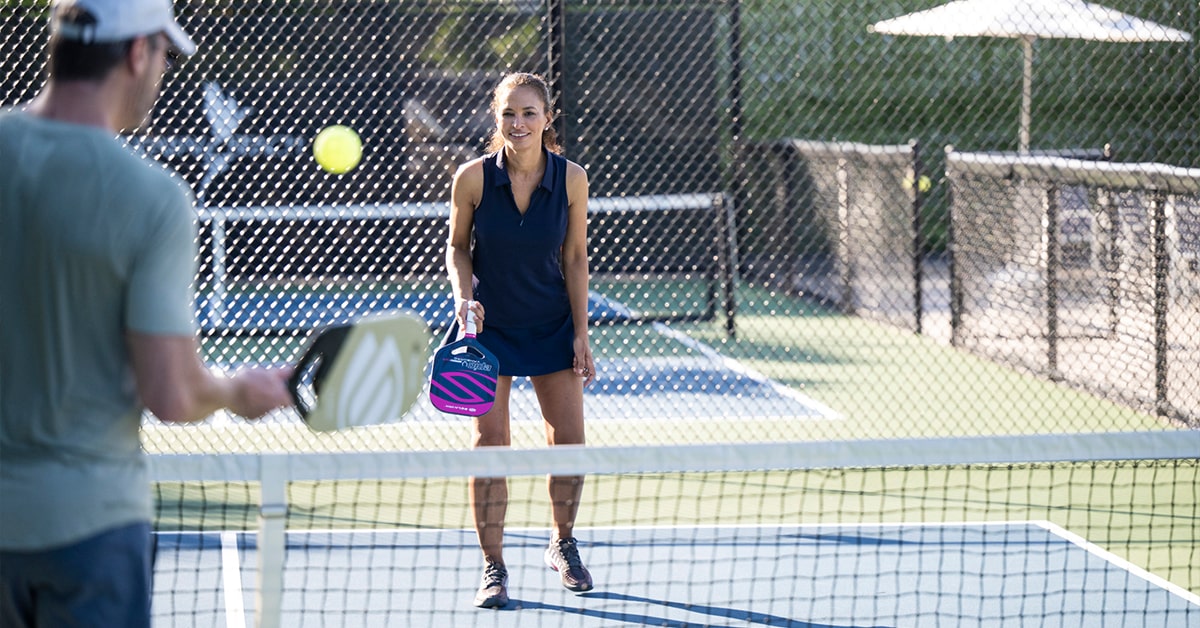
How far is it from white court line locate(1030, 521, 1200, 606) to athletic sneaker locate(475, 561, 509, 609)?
81.0 inches

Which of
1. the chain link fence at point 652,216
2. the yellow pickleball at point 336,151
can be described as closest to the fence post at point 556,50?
the chain link fence at point 652,216

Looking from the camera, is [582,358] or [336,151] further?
[336,151]

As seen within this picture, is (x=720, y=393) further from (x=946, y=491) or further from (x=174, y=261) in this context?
(x=174, y=261)

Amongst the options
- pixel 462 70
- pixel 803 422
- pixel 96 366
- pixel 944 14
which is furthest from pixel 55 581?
pixel 944 14

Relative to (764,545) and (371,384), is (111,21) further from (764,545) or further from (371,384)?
(764,545)

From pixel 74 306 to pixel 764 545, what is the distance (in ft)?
11.4

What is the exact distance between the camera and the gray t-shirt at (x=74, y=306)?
1.80 metres

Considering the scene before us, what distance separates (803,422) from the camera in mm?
7188

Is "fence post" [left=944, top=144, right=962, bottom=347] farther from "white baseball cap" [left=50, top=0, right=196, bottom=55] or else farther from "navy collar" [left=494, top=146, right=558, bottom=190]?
"white baseball cap" [left=50, top=0, right=196, bottom=55]

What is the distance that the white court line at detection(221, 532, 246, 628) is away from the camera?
13.7 ft

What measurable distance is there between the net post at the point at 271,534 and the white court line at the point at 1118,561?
3.00 meters

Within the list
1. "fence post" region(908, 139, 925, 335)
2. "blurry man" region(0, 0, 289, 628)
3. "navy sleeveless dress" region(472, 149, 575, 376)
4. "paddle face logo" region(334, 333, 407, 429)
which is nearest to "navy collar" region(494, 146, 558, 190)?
"navy sleeveless dress" region(472, 149, 575, 376)

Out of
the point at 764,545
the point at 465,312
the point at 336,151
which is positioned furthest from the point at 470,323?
the point at 336,151

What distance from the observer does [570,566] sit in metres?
4.45
